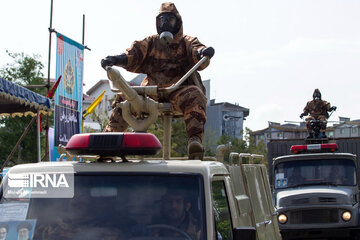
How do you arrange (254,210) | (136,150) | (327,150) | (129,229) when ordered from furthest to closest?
1. (327,150)
2. (254,210)
3. (136,150)
4. (129,229)

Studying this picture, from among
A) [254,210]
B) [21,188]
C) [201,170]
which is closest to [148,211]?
[201,170]

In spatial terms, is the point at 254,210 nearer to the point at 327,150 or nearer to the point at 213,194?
the point at 213,194

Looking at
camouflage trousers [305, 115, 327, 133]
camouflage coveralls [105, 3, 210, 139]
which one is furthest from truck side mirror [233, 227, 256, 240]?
camouflage trousers [305, 115, 327, 133]

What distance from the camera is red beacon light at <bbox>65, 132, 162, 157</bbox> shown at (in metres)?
4.18

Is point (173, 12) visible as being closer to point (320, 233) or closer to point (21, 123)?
point (320, 233)

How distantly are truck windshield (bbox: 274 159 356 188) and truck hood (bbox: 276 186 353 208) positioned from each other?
0.98ft

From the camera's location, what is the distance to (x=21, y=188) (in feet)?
13.9

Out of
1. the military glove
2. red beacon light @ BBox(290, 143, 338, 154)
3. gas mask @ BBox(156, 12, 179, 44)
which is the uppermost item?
gas mask @ BBox(156, 12, 179, 44)

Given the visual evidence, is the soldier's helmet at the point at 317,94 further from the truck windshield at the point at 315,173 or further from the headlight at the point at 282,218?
the headlight at the point at 282,218

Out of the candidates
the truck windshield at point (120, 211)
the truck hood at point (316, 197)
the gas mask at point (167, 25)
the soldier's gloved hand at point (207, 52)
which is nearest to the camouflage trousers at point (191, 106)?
the soldier's gloved hand at point (207, 52)

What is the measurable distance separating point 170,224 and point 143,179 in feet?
1.06

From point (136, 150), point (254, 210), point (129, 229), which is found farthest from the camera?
point (254, 210)

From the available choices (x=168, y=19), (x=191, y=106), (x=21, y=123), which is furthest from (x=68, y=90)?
(x=21, y=123)

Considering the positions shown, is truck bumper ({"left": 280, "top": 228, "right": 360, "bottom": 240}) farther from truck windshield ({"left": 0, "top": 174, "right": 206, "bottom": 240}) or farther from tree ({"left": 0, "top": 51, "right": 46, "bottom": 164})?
tree ({"left": 0, "top": 51, "right": 46, "bottom": 164})
